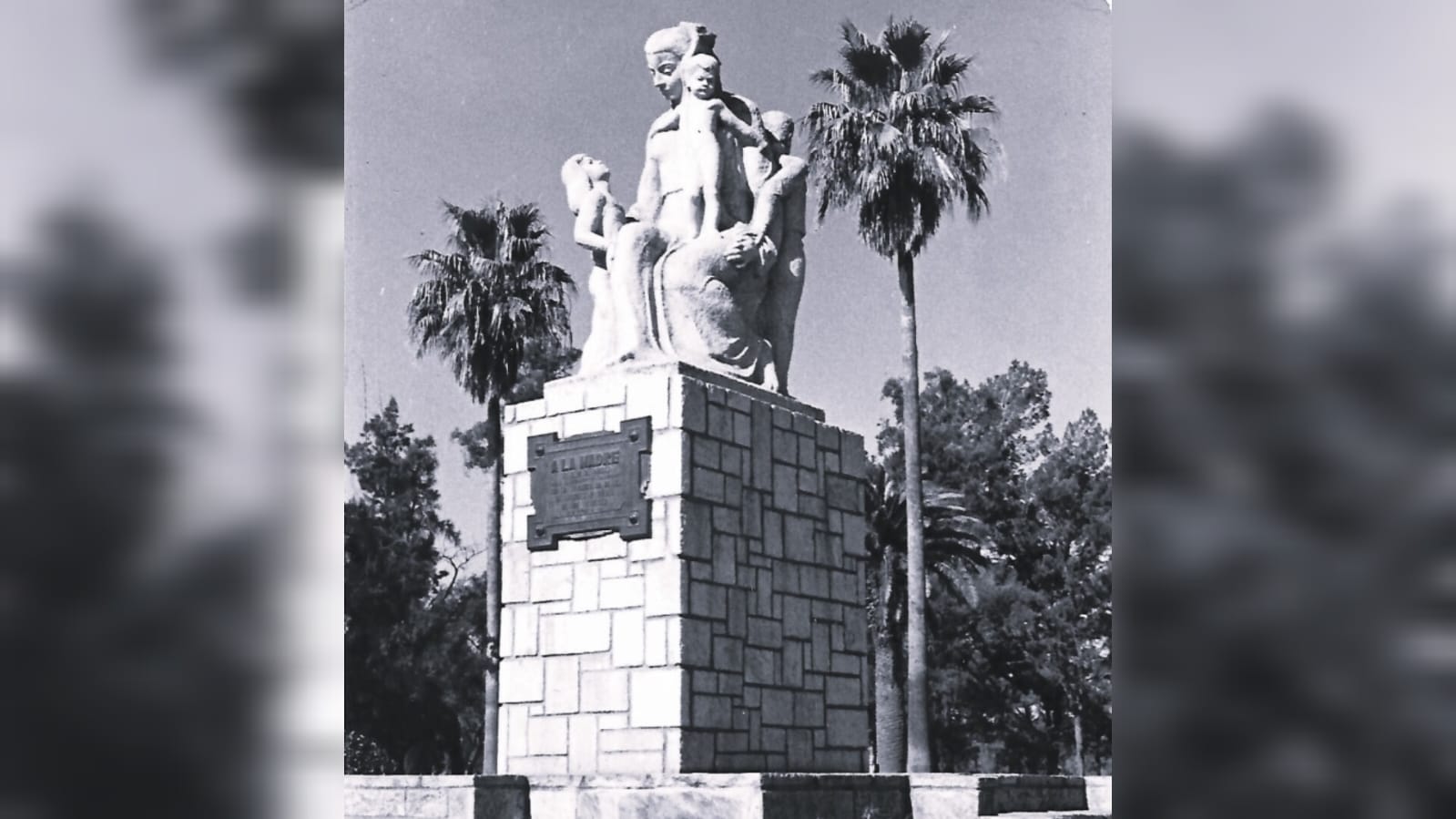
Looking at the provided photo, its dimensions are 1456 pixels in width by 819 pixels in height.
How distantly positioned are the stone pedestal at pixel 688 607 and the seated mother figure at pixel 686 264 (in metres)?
0.32

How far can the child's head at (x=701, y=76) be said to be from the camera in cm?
870

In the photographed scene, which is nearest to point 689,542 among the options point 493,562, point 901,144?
point 901,144

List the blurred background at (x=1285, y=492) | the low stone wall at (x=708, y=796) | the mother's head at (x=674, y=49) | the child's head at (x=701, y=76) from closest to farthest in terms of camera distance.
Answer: the blurred background at (x=1285, y=492) < the low stone wall at (x=708, y=796) < the child's head at (x=701, y=76) < the mother's head at (x=674, y=49)

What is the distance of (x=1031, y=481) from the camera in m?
31.4

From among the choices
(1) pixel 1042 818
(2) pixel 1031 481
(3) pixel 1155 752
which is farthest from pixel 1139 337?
(2) pixel 1031 481

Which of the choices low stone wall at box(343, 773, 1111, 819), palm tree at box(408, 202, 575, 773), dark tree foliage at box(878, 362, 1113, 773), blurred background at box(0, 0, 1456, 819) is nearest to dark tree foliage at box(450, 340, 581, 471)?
palm tree at box(408, 202, 575, 773)

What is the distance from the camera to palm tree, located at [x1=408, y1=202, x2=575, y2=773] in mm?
23688

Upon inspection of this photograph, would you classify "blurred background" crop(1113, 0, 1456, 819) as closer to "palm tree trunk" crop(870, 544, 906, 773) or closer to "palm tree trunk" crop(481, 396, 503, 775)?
"palm tree trunk" crop(481, 396, 503, 775)

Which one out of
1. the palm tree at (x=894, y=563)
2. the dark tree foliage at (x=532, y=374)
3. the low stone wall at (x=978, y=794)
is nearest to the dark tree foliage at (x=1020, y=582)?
the palm tree at (x=894, y=563)

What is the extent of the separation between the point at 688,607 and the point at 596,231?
239 cm

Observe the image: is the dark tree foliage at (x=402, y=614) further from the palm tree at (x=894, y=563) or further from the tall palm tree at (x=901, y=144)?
the tall palm tree at (x=901, y=144)

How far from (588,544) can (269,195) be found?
6.22m

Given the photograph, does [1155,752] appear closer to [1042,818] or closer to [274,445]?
[274,445]

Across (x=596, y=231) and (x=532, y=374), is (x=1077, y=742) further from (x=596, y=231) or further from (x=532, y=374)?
(x=596, y=231)
